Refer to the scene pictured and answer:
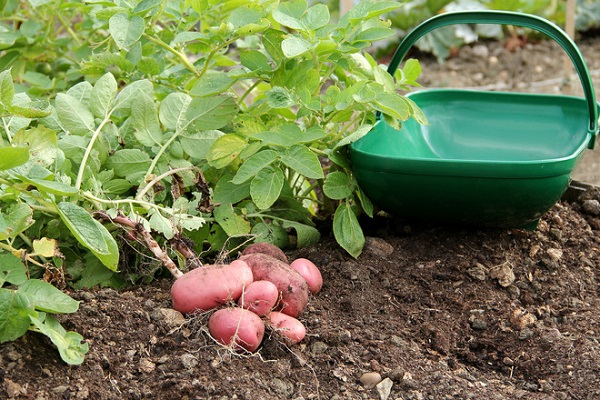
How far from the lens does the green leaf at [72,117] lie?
7.30 ft

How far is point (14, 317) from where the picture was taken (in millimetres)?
1694

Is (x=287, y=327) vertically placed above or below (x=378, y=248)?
above

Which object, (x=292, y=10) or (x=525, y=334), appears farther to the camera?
(x=292, y=10)

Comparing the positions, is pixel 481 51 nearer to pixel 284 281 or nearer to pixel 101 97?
pixel 101 97

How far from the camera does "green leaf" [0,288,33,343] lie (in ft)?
5.56

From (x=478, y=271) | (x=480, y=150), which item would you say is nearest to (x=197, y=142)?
(x=478, y=271)

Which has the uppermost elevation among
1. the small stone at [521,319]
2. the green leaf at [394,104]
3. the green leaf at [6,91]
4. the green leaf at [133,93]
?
the green leaf at [6,91]

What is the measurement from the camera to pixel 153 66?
94.8 inches

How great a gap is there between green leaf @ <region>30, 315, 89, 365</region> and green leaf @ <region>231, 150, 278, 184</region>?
1.99ft

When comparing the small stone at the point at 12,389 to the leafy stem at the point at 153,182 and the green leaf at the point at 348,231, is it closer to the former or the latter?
the leafy stem at the point at 153,182

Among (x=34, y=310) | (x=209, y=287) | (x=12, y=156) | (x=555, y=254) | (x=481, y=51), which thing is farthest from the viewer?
(x=481, y=51)

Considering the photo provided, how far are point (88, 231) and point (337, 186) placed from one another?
80 centimetres

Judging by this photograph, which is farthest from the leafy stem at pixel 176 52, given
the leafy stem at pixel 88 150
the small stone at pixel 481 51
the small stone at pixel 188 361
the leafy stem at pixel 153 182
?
the small stone at pixel 481 51

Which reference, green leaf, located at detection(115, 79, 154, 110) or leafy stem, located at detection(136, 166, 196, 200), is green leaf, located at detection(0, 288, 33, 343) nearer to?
leafy stem, located at detection(136, 166, 196, 200)
